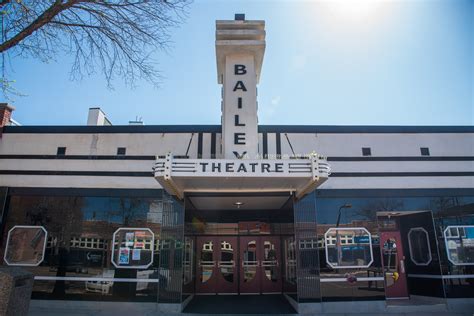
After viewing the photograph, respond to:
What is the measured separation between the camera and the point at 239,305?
35.8 feet

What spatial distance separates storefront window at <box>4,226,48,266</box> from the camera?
35.9ft

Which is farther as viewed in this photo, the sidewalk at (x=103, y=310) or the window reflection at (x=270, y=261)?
the window reflection at (x=270, y=261)

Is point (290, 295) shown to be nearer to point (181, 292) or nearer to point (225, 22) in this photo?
point (181, 292)

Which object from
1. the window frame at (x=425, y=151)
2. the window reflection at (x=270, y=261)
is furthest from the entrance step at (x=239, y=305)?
the window frame at (x=425, y=151)

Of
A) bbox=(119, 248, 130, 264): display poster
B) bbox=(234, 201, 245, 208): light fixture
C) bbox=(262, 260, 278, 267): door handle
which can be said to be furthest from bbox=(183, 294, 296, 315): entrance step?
bbox=(234, 201, 245, 208): light fixture

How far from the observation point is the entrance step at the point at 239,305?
10.1 meters

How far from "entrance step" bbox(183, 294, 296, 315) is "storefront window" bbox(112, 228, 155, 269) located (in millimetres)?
2072

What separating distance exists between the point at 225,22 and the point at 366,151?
22.0ft

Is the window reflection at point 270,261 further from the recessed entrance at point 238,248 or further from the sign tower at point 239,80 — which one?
the sign tower at point 239,80

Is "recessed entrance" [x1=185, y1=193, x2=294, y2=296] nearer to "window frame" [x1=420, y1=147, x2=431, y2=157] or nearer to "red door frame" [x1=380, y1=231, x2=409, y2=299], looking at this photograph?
"red door frame" [x1=380, y1=231, x2=409, y2=299]

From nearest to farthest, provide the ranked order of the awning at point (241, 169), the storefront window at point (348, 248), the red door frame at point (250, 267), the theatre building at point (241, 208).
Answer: the awning at point (241, 169)
the theatre building at point (241, 208)
the storefront window at point (348, 248)
the red door frame at point (250, 267)

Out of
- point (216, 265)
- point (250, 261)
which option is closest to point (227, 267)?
point (216, 265)

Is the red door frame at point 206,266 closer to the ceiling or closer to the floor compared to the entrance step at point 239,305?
closer to the ceiling

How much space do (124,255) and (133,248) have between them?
0.35 m
